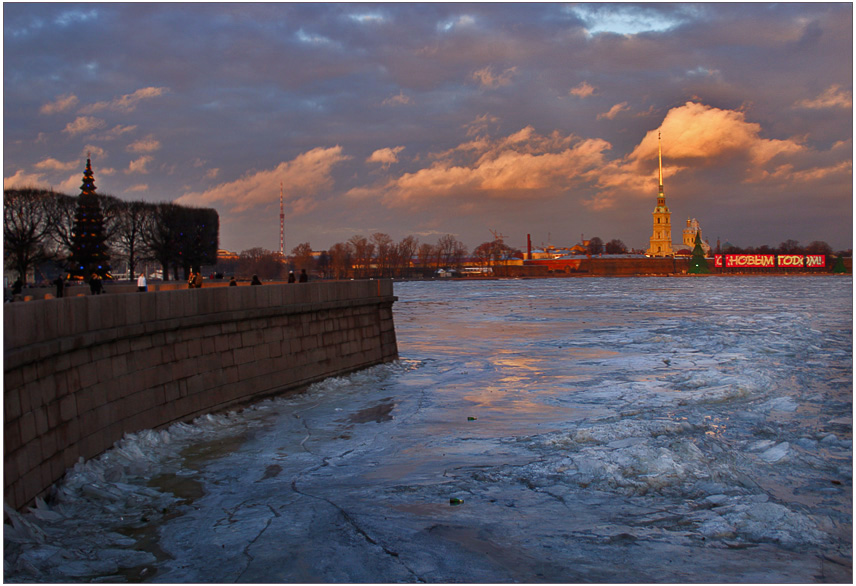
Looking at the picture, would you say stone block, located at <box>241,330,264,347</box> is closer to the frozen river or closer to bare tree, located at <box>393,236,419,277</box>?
the frozen river

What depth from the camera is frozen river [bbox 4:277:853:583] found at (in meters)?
7.20

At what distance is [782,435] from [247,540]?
Result: 8380mm

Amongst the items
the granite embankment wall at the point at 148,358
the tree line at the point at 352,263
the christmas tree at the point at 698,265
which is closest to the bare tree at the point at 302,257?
the tree line at the point at 352,263

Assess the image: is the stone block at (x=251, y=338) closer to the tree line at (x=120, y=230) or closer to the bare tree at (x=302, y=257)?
the tree line at (x=120, y=230)

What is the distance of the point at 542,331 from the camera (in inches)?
1277

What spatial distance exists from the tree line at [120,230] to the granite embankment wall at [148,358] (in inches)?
1010

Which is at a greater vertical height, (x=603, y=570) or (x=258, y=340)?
(x=258, y=340)

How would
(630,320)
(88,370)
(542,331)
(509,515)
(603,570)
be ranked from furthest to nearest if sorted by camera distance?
(630,320) → (542,331) → (88,370) → (509,515) → (603,570)

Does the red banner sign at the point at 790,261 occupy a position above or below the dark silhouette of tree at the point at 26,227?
below

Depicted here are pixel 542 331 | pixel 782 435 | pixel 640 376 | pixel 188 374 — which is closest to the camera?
pixel 782 435

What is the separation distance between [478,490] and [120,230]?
152 feet

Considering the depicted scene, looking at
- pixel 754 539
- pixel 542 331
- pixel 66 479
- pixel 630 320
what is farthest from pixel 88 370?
pixel 630 320

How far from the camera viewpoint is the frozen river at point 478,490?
7.20 metres

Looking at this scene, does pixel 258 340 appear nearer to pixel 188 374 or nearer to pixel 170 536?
pixel 188 374
